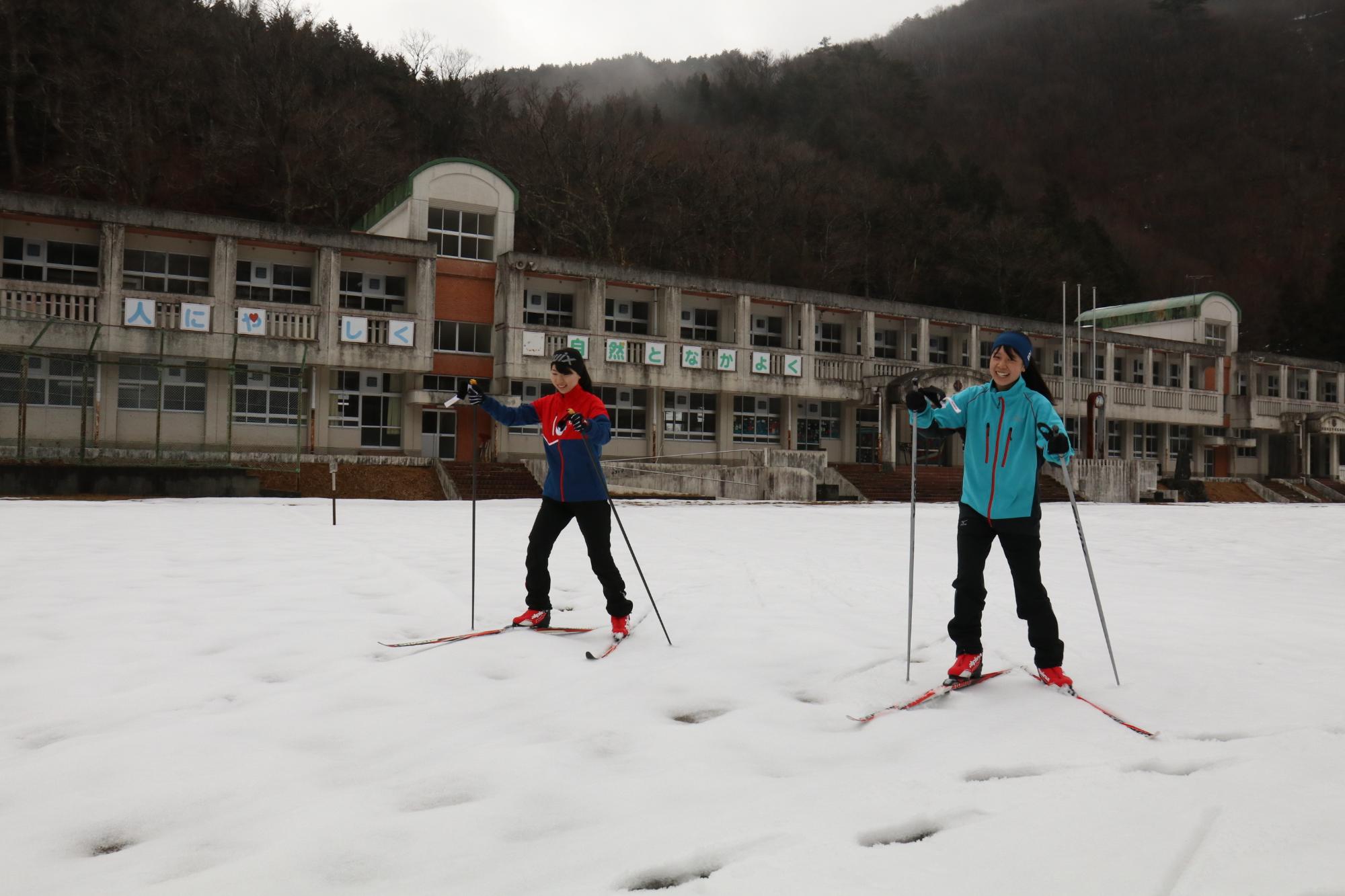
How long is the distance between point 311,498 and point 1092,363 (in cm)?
3190

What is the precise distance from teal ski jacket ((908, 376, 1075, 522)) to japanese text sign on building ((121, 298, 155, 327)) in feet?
85.3

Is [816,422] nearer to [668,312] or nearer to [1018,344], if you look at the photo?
[668,312]

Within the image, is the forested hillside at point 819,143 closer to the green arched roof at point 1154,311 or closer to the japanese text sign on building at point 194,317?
the green arched roof at point 1154,311

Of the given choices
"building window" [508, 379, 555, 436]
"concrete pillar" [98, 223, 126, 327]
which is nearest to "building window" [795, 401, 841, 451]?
"building window" [508, 379, 555, 436]

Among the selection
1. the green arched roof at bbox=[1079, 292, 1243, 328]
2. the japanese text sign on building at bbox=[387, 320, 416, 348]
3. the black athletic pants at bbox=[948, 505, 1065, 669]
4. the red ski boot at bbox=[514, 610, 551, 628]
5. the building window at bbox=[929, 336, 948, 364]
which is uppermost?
the green arched roof at bbox=[1079, 292, 1243, 328]

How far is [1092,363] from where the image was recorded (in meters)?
39.2

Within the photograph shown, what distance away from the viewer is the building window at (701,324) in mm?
35125

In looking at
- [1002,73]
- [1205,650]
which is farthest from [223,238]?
[1002,73]

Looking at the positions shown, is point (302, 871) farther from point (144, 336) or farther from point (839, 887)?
point (144, 336)

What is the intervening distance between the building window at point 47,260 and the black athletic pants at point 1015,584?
1110 inches

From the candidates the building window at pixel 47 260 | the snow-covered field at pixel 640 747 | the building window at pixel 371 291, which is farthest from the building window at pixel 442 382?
the snow-covered field at pixel 640 747

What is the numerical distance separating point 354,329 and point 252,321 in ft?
9.01

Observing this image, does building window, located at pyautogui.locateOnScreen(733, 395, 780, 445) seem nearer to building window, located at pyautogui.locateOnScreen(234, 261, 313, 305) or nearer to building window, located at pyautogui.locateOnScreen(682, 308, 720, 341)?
building window, located at pyautogui.locateOnScreen(682, 308, 720, 341)

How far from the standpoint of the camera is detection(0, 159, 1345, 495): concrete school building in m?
25.5
